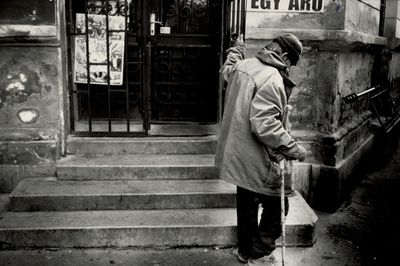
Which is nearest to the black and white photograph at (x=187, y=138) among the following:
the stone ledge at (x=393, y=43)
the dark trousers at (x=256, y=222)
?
the dark trousers at (x=256, y=222)

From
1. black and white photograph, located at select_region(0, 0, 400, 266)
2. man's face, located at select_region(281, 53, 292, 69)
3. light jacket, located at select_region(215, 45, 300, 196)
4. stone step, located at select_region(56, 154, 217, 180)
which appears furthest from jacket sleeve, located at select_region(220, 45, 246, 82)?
stone step, located at select_region(56, 154, 217, 180)

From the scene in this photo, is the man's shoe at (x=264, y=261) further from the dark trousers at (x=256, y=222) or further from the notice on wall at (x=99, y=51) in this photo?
the notice on wall at (x=99, y=51)

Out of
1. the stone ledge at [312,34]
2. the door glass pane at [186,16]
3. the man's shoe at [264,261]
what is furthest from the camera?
the door glass pane at [186,16]

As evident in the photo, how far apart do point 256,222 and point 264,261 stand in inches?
19.5

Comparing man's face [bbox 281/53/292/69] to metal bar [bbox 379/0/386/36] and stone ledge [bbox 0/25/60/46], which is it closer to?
stone ledge [bbox 0/25/60/46]

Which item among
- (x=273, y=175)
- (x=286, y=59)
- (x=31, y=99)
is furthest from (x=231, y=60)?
(x=31, y=99)

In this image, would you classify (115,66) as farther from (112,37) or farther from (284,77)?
(284,77)

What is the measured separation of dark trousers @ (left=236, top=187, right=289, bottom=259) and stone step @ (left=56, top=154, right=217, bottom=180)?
51.5 inches

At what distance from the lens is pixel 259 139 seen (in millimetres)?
3807

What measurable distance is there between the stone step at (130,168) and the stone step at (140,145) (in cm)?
12

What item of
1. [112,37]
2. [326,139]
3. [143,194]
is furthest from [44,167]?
[326,139]

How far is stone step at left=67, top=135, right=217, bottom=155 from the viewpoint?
569 cm

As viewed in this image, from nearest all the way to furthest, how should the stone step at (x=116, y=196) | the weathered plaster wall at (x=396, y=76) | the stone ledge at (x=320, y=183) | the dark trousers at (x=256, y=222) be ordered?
the dark trousers at (x=256, y=222) < the stone step at (x=116, y=196) < the stone ledge at (x=320, y=183) < the weathered plaster wall at (x=396, y=76)

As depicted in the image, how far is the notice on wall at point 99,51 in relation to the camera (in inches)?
230
